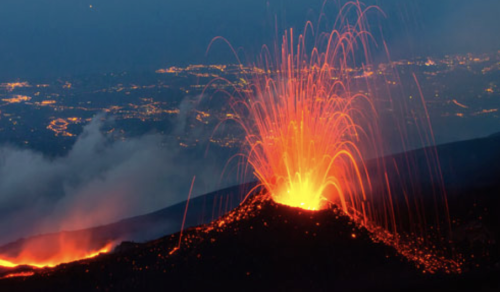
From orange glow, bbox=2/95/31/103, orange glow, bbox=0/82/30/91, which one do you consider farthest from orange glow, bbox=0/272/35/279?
orange glow, bbox=0/82/30/91

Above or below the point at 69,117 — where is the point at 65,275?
below

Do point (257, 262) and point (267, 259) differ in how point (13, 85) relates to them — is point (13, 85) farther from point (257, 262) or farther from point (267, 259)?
point (267, 259)

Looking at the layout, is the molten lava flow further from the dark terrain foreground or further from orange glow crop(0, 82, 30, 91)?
orange glow crop(0, 82, 30, 91)

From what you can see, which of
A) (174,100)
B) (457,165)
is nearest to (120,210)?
(174,100)

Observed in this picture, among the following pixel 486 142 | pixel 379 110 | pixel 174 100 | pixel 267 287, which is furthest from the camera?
pixel 174 100

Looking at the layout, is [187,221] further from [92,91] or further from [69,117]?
[92,91]

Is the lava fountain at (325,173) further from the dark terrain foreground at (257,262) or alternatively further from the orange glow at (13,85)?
the orange glow at (13,85)
